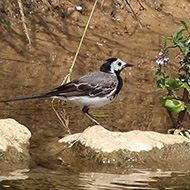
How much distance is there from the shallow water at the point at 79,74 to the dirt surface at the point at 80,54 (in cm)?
1

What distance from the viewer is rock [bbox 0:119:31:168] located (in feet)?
20.6

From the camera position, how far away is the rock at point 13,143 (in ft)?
20.6

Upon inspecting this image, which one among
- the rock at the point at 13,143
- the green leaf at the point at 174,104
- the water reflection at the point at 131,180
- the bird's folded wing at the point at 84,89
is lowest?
the rock at the point at 13,143

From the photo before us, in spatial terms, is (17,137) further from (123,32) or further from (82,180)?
(123,32)

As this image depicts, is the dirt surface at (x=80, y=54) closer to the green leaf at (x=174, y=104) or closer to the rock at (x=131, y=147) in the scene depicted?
the rock at (x=131, y=147)

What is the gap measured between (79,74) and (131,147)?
3.58 metres

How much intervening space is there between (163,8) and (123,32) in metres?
1.28

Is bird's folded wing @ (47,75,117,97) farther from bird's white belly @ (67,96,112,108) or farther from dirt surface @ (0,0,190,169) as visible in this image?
dirt surface @ (0,0,190,169)

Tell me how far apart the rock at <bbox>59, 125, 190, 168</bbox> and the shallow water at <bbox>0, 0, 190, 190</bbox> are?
192mm

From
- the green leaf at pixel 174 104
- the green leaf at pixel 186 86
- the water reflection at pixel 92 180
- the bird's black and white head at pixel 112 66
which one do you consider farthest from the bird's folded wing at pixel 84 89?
the water reflection at pixel 92 180

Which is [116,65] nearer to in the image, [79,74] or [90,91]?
[90,91]

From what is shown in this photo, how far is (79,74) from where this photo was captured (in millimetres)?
9977

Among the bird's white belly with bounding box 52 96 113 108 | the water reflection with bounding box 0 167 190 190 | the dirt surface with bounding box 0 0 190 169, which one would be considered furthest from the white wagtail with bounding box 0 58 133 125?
the water reflection with bounding box 0 167 190 190

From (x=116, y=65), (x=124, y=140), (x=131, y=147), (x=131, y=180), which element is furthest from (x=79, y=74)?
(x=131, y=180)
